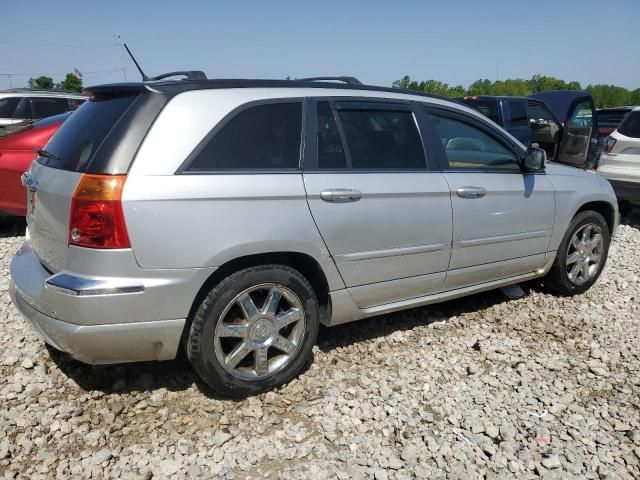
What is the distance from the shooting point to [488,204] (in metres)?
3.55

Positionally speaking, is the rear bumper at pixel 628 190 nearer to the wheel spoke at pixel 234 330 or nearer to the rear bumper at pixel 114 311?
the wheel spoke at pixel 234 330

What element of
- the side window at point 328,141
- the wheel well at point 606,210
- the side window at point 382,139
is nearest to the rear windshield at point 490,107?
the wheel well at point 606,210

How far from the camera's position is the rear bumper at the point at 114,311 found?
236 centimetres

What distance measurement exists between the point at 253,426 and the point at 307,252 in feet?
3.12

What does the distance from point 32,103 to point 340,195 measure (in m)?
9.76

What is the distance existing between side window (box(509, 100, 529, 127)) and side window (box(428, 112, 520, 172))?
589 centimetres

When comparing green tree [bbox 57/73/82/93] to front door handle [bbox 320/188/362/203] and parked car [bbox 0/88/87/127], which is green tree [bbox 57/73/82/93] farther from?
front door handle [bbox 320/188/362/203]

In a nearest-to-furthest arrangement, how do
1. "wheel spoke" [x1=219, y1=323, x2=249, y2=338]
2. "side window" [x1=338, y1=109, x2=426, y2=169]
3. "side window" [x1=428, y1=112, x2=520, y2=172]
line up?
"wheel spoke" [x1=219, y1=323, x2=249, y2=338]
"side window" [x1=338, y1=109, x2=426, y2=169]
"side window" [x1=428, y1=112, x2=520, y2=172]

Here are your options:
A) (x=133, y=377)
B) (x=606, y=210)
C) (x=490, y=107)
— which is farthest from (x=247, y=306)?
(x=490, y=107)

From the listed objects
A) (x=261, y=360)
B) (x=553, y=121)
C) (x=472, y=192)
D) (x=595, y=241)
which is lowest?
(x=261, y=360)

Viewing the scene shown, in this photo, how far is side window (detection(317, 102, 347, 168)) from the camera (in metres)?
2.93

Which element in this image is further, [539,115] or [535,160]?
[539,115]

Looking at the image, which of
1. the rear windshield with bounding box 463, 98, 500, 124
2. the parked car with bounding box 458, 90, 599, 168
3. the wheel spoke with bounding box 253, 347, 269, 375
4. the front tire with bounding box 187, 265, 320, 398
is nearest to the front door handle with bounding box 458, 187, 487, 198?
the front tire with bounding box 187, 265, 320, 398

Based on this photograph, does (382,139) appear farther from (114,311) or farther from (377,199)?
(114,311)
